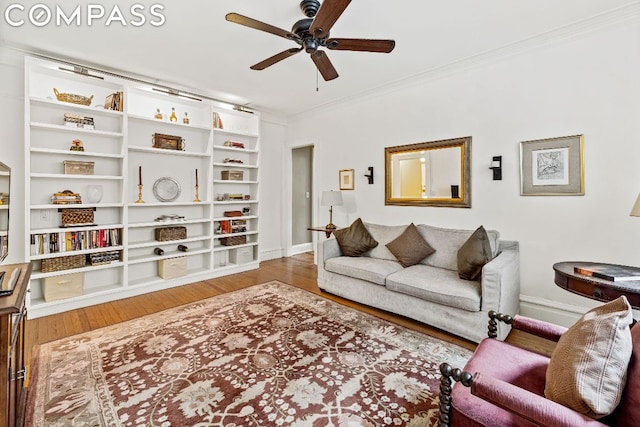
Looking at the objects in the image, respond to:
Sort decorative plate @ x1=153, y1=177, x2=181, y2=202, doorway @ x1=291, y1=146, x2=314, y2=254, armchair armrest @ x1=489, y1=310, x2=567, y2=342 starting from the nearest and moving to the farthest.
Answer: armchair armrest @ x1=489, y1=310, x2=567, y2=342 < decorative plate @ x1=153, y1=177, x2=181, y2=202 < doorway @ x1=291, y1=146, x2=314, y2=254

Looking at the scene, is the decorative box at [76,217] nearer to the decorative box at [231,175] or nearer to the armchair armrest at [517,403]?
the decorative box at [231,175]

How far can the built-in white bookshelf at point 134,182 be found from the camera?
3.29 metres

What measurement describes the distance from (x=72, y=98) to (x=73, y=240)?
5.33 ft

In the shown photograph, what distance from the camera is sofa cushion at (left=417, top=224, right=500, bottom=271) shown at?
3.23m

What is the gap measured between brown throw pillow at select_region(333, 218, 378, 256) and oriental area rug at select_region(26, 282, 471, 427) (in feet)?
3.20

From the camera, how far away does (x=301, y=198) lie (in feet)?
22.0

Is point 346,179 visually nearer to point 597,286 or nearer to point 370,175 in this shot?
point 370,175

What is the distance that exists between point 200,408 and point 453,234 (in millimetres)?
2874

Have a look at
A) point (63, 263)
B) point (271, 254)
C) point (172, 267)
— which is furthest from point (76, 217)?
point (271, 254)

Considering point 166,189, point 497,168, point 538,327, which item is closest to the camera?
point 538,327

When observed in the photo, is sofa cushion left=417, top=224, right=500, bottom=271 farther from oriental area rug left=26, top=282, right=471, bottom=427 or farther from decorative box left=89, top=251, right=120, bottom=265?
decorative box left=89, top=251, right=120, bottom=265

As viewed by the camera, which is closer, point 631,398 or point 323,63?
point 631,398

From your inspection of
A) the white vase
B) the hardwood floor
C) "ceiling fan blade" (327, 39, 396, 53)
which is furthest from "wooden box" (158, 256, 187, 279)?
"ceiling fan blade" (327, 39, 396, 53)

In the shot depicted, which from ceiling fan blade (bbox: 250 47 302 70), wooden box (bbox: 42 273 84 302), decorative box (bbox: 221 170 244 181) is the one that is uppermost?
ceiling fan blade (bbox: 250 47 302 70)
